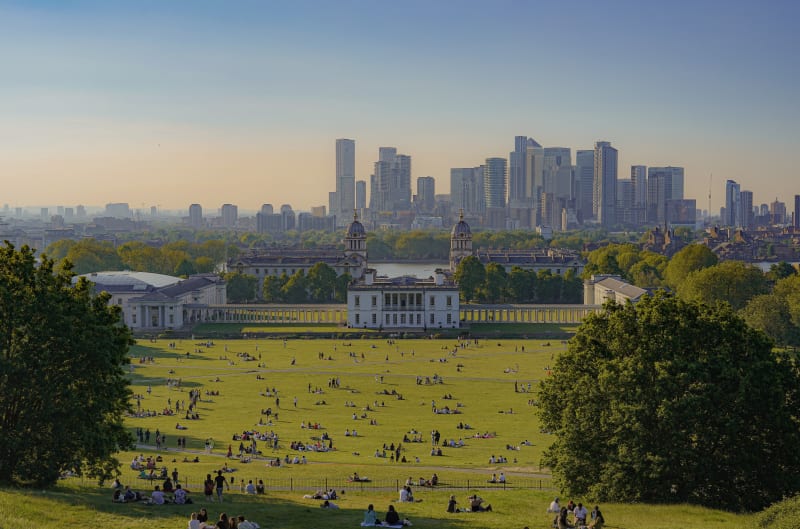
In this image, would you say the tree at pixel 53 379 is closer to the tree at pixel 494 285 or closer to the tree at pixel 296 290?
the tree at pixel 296 290

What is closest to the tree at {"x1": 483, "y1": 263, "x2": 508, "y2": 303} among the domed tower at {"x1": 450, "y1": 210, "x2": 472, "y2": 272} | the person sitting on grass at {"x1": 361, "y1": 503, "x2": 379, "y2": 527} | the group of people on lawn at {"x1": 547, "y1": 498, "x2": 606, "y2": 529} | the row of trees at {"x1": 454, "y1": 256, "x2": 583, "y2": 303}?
the row of trees at {"x1": 454, "y1": 256, "x2": 583, "y2": 303}

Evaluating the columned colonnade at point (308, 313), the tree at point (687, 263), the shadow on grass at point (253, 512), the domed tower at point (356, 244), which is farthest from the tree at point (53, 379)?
the domed tower at point (356, 244)

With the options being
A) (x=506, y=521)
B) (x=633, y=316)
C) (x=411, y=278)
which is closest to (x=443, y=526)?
(x=506, y=521)

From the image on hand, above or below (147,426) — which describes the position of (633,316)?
above

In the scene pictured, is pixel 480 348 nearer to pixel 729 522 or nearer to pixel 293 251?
pixel 729 522

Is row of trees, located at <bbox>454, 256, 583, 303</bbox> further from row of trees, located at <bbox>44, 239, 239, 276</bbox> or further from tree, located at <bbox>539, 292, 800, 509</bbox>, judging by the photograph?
tree, located at <bbox>539, 292, 800, 509</bbox>

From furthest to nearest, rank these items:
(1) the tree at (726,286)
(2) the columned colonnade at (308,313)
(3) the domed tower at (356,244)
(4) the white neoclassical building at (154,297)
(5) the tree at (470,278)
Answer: (3) the domed tower at (356,244), (5) the tree at (470,278), (2) the columned colonnade at (308,313), (4) the white neoclassical building at (154,297), (1) the tree at (726,286)
